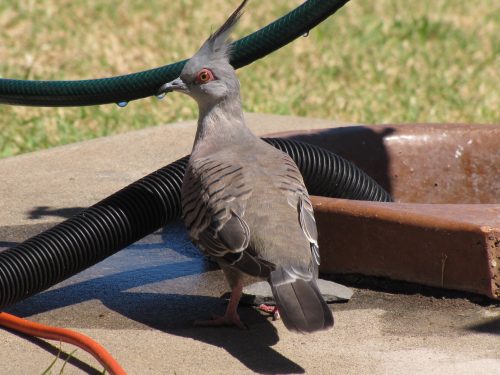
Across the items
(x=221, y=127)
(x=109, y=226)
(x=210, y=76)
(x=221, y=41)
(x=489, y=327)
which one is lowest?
(x=489, y=327)

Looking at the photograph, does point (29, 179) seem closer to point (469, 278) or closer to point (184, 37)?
point (469, 278)

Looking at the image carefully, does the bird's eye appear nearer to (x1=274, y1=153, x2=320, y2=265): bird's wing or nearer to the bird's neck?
the bird's neck

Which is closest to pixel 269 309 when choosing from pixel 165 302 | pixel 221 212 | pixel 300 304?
pixel 165 302

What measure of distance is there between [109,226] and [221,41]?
0.97 m

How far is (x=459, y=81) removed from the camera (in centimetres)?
930

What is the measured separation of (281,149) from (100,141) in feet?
8.27

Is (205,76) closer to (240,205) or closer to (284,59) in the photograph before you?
(240,205)

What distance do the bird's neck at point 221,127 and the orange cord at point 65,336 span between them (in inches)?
41.9

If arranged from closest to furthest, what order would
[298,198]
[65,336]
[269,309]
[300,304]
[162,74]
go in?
[300,304]
[65,336]
[298,198]
[269,309]
[162,74]

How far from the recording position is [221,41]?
4668 mm

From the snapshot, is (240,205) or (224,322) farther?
(224,322)

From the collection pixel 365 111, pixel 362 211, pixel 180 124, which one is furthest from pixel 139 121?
pixel 362 211

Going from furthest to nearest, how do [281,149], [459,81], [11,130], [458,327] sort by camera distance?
[459,81] < [11,130] < [281,149] < [458,327]

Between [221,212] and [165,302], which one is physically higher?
[221,212]
